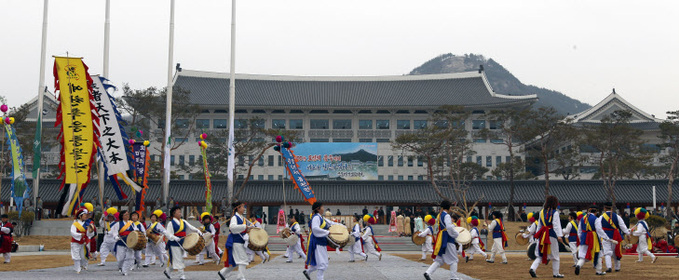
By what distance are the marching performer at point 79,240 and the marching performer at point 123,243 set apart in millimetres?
655

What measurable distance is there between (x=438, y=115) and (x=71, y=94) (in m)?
30.5

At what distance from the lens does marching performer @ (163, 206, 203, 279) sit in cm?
1270

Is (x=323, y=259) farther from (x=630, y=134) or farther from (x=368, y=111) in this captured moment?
(x=368, y=111)

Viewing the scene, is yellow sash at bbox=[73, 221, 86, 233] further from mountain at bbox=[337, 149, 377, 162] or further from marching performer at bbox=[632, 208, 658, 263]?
mountain at bbox=[337, 149, 377, 162]

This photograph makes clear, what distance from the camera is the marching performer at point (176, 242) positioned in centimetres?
1270

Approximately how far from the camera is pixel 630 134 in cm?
4372

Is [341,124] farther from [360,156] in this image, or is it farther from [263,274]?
[263,274]

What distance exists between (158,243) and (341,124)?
1893 inches

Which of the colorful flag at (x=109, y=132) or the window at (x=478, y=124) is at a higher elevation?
the window at (x=478, y=124)

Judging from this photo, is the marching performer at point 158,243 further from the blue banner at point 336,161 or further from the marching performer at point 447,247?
the blue banner at point 336,161

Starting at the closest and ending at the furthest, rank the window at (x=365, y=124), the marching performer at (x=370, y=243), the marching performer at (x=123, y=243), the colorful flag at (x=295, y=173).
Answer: the marching performer at (x=123, y=243) → the marching performer at (x=370, y=243) → the colorful flag at (x=295, y=173) → the window at (x=365, y=124)

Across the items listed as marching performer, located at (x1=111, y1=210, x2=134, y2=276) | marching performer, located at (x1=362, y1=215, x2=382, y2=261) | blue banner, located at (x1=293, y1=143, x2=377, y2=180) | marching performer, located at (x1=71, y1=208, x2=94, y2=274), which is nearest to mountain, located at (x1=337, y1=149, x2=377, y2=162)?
blue banner, located at (x1=293, y1=143, x2=377, y2=180)

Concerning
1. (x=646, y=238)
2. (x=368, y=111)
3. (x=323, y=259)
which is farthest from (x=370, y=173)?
(x=323, y=259)

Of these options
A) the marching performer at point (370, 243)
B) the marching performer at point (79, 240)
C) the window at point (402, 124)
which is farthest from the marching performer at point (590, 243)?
the window at point (402, 124)
